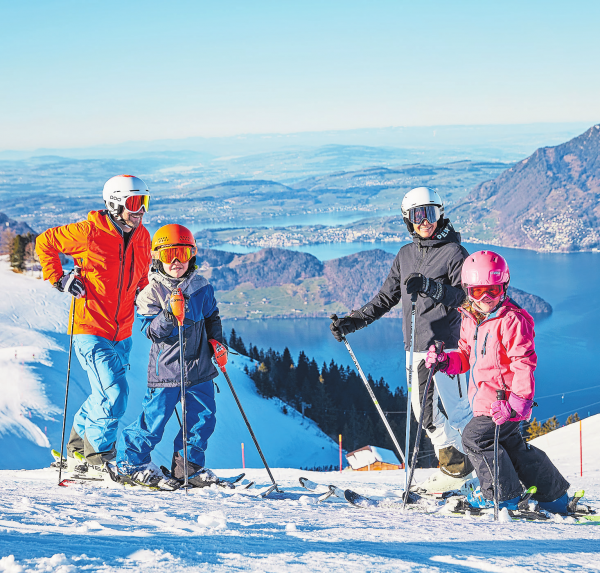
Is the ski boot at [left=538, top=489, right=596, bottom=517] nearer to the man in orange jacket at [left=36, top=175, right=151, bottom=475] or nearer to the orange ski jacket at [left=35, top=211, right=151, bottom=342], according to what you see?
the man in orange jacket at [left=36, top=175, right=151, bottom=475]

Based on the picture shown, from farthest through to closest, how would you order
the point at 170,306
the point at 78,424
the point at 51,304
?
the point at 51,304 → the point at 78,424 → the point at 170,306

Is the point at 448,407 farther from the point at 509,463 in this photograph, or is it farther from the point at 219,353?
the point at 219,353

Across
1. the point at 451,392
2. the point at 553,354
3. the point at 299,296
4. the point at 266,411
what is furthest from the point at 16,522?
the point at 299,296

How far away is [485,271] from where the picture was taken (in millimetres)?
3594

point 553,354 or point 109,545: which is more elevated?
point 109,545

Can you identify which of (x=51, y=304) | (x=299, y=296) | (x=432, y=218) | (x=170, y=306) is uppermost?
(x=432, y=218)

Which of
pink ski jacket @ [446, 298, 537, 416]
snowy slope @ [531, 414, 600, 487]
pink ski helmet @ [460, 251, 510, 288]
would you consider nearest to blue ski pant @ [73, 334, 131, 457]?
pink ski jacket @ [446, 298, 537, 416]

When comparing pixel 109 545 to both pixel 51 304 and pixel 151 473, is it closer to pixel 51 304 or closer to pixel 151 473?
pixel 151 473

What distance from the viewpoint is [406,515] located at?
12.5 ft

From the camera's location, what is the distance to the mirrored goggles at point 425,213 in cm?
439

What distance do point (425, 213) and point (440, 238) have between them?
0.70ft

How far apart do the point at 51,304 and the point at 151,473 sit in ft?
96.2

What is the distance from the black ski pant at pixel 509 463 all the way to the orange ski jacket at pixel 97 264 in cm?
269

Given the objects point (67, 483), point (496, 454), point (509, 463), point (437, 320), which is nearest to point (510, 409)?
point (496, 454)
